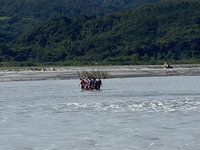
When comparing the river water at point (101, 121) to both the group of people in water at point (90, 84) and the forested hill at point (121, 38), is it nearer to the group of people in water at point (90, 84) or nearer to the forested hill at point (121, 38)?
the group of people in water at point (90, 84)

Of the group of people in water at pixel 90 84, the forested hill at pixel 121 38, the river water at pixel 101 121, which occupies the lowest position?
the river water at pixel 101 121

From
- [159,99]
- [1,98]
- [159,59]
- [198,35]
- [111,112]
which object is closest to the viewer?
[111,112]

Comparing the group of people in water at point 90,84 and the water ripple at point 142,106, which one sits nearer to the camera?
the water ripple at point 142,106

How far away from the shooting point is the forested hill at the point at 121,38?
365 feet

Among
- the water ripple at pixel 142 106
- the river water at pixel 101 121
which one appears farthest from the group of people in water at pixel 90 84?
the water ripple at pixel 142 106

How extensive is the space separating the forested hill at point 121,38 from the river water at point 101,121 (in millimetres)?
58459

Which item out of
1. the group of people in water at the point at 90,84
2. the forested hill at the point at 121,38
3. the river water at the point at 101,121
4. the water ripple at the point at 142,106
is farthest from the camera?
the forested hill at the point at 121,38

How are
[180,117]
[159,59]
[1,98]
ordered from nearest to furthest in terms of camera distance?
1. [180,117]
2. [1,98]
3. [159,59]

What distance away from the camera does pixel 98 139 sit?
24984 millimetres

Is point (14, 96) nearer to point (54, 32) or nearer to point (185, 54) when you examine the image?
point (185, 54)

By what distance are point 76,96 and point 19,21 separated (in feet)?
503

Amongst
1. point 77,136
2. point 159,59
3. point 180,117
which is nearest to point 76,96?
point 180,117

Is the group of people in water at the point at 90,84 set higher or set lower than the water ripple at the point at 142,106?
higher

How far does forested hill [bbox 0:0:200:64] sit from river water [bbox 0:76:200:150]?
192 ft
